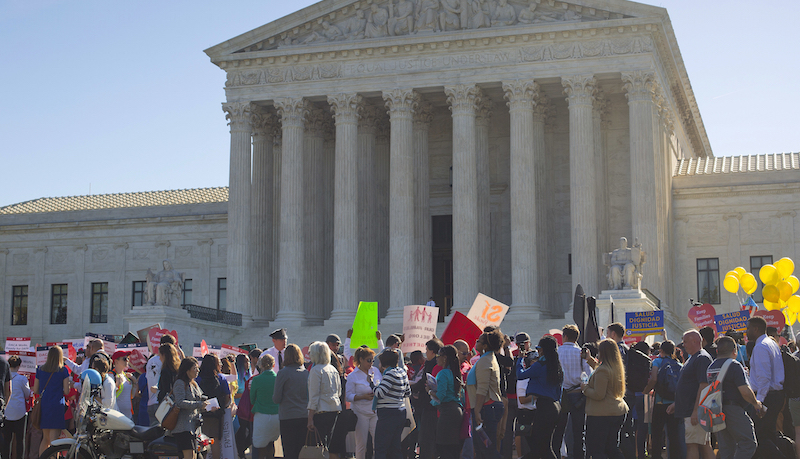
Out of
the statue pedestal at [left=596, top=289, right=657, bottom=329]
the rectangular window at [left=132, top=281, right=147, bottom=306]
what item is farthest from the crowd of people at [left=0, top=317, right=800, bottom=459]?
the rectangular window at [left=132, top=281, right=147, bottom=306]

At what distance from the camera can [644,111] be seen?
128 feet

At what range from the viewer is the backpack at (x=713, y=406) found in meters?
12.8

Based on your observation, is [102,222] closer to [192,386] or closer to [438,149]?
[438,149]

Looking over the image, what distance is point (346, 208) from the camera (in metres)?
41.7

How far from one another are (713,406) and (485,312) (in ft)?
27.8

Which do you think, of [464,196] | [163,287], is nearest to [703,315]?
[464,196]

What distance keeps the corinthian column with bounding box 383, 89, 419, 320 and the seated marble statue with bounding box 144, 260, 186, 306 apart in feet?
29.3

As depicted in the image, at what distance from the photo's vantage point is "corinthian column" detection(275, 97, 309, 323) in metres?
42.1

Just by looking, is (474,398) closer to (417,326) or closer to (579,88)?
(417,326)

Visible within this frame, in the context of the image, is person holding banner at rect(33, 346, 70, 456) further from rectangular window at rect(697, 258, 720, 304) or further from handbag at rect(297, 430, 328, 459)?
rectangular window at rect(697, 258, 720, 304)

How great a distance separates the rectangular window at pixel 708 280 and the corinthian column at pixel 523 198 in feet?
27.5

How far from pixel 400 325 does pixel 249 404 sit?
2307 centimetres

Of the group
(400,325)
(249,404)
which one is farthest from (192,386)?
(400,325)

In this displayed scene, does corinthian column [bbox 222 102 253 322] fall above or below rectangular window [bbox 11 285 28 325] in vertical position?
above
